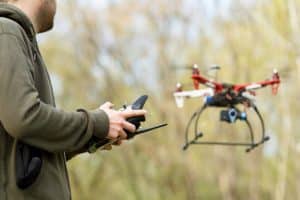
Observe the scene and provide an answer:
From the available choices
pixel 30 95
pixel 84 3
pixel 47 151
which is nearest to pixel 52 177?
pixel 47 151

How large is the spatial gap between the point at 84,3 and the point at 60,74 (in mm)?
1204

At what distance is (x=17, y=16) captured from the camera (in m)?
1.95

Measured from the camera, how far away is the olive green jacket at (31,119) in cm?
184

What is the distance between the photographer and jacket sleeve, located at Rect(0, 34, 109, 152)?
1.84 metres

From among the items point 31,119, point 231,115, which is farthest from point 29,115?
point 231,115

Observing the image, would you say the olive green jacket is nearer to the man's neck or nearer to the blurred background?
the man's neck

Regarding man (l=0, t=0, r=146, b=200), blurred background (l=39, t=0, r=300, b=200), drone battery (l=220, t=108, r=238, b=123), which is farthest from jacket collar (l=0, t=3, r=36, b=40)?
blurred background (l=39, t=0, r=300, b=200)

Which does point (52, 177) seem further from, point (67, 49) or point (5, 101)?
point (67, 49)

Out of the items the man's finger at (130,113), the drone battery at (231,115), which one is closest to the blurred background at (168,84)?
the drone battery at (231,115)

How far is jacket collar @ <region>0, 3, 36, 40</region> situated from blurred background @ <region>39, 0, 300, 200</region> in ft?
22.4

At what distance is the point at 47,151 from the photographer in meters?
1.95

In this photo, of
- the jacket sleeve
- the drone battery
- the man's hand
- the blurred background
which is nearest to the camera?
the jacket sleeve

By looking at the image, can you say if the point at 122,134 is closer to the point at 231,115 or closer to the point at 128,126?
the point at 128,126

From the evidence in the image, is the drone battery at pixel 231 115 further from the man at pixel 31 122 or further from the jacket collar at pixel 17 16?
the jacket collar at pixel 17 16
